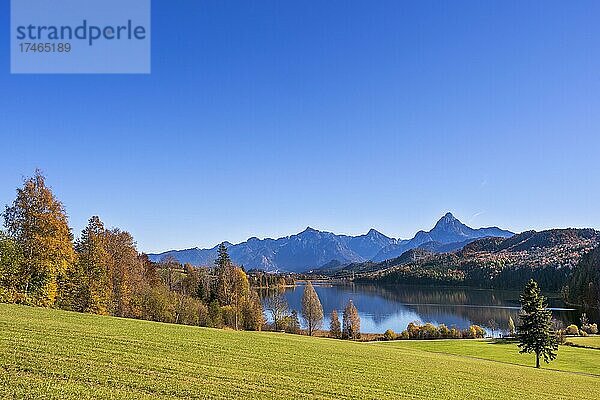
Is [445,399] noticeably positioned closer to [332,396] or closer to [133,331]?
[332,396]

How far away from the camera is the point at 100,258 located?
38.4 meters

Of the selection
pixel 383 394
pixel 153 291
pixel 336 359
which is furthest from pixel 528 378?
pixel 153 291

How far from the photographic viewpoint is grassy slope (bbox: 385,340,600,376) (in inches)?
1718

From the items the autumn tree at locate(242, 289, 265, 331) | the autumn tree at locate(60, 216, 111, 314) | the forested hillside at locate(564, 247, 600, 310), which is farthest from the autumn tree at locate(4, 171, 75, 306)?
the forested hillside at locate(564, 247, 600, 310)

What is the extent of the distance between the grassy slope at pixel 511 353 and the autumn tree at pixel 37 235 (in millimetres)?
37159

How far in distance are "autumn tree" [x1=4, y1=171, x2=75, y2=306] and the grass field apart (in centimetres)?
548

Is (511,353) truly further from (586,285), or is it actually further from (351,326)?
(586,285)

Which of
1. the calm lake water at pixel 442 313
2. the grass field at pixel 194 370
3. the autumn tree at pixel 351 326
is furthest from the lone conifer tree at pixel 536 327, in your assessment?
the calm lake water at pixel 442 313

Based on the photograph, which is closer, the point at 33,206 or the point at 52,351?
the point at 52,351

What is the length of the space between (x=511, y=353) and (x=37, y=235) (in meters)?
51.8

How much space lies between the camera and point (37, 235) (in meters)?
29.8

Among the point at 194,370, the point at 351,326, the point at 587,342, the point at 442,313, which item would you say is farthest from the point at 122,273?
the point at 442,313

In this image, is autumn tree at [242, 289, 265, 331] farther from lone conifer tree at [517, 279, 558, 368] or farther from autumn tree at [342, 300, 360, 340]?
→ lone conifer tree at [517, 279, 558, 368]

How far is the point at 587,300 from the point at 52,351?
469ft
